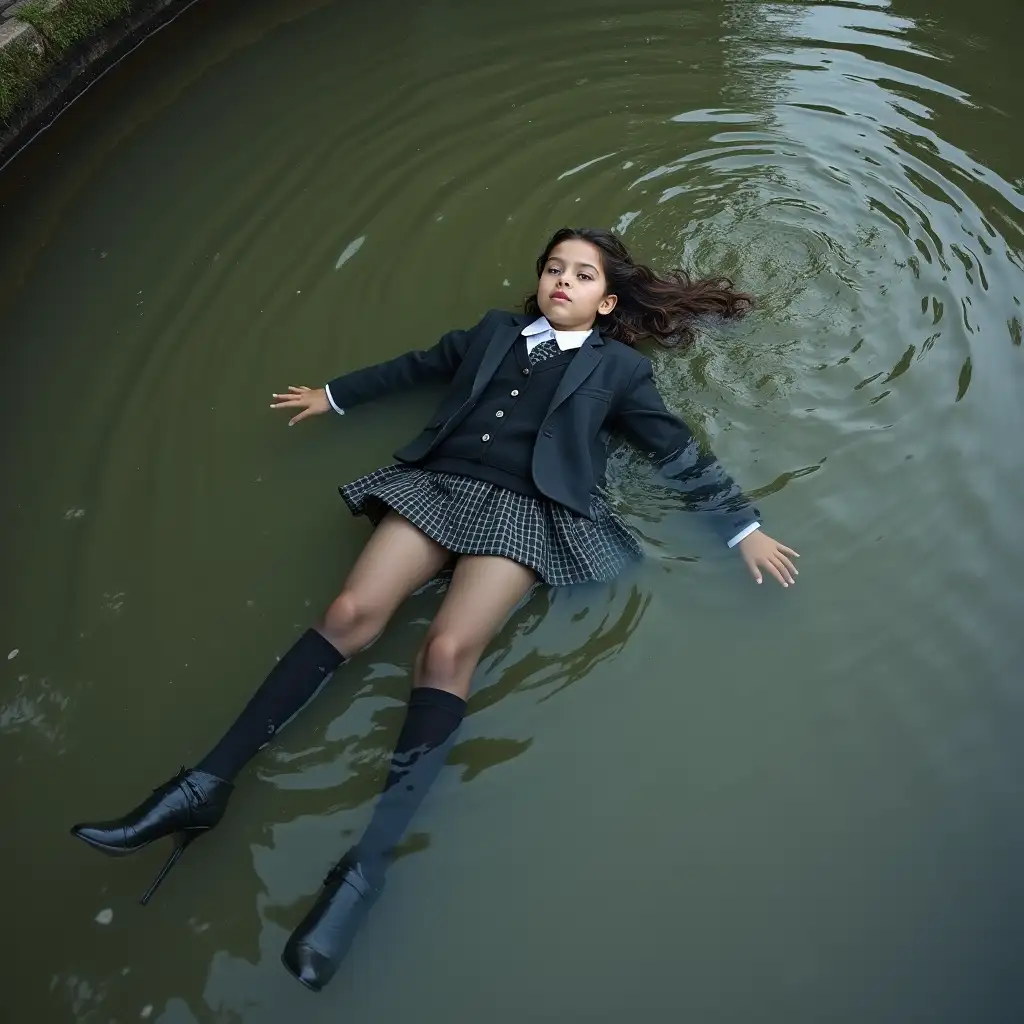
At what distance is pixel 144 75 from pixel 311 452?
10.2 ft

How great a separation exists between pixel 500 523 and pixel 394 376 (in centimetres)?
90

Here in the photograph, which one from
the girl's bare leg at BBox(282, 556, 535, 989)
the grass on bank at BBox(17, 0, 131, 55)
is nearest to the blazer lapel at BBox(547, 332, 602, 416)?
the girl's bare leg at BBox(282, 556, 535, 989)

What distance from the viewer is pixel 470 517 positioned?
117 inches

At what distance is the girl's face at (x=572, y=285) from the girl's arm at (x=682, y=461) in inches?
11.1

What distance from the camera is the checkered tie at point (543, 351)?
3.20m

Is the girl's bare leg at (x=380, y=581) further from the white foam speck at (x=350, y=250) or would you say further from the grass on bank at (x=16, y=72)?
the grass on bank at (x=16, y=72)

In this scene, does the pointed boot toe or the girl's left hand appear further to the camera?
the girl's left hand

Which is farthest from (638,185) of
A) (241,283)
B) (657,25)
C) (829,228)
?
(241,283)

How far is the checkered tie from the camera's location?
10.5 ft

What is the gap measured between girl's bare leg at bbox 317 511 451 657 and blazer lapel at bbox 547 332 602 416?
62 cm

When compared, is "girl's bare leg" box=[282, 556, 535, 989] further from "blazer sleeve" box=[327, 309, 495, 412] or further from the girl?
"blazer sleeve" box=[327, 309, 495, 412]

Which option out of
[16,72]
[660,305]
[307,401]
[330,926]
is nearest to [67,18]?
[16,72]

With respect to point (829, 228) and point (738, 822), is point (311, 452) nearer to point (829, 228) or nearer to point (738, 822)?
point (738, 822)

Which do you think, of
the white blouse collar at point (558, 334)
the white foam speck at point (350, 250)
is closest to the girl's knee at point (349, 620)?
the white blouse collar at point (558, 334)
